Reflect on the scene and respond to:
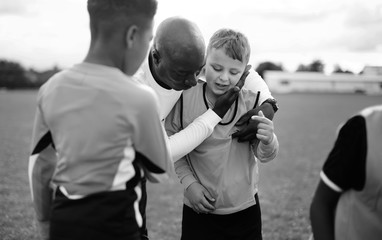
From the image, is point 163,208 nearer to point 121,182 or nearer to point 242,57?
point 242,57

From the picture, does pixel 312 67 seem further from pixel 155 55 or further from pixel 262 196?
pixel 155 55

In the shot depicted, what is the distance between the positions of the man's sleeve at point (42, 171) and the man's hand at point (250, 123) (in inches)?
40.8

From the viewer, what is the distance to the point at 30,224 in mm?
5184

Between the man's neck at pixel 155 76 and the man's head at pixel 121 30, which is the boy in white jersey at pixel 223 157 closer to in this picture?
the man's neck at pixel 155 76

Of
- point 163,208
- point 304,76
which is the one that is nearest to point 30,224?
point 163,208

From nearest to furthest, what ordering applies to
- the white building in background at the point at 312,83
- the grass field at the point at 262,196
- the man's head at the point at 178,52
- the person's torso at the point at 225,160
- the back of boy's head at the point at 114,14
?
the back of boy's head at the point at 114,14 < the man's head at the point at 178,52 < the person's torso at the point at 225,160 < the grass field at the point at 262,196 < the white building in background at the point at 312,83

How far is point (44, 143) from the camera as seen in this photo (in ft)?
5.73

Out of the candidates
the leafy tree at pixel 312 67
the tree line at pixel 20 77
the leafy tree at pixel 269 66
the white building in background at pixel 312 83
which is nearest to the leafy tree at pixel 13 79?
the tree line at pixel 20 77

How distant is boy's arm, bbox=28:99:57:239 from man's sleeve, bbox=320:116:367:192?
1126mm

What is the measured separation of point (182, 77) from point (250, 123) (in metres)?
0.46

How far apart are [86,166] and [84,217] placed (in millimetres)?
191

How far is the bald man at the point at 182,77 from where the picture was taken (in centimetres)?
217

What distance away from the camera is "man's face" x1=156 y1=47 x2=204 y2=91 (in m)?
2.16

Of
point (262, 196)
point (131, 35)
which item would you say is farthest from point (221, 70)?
point (262, 196)
